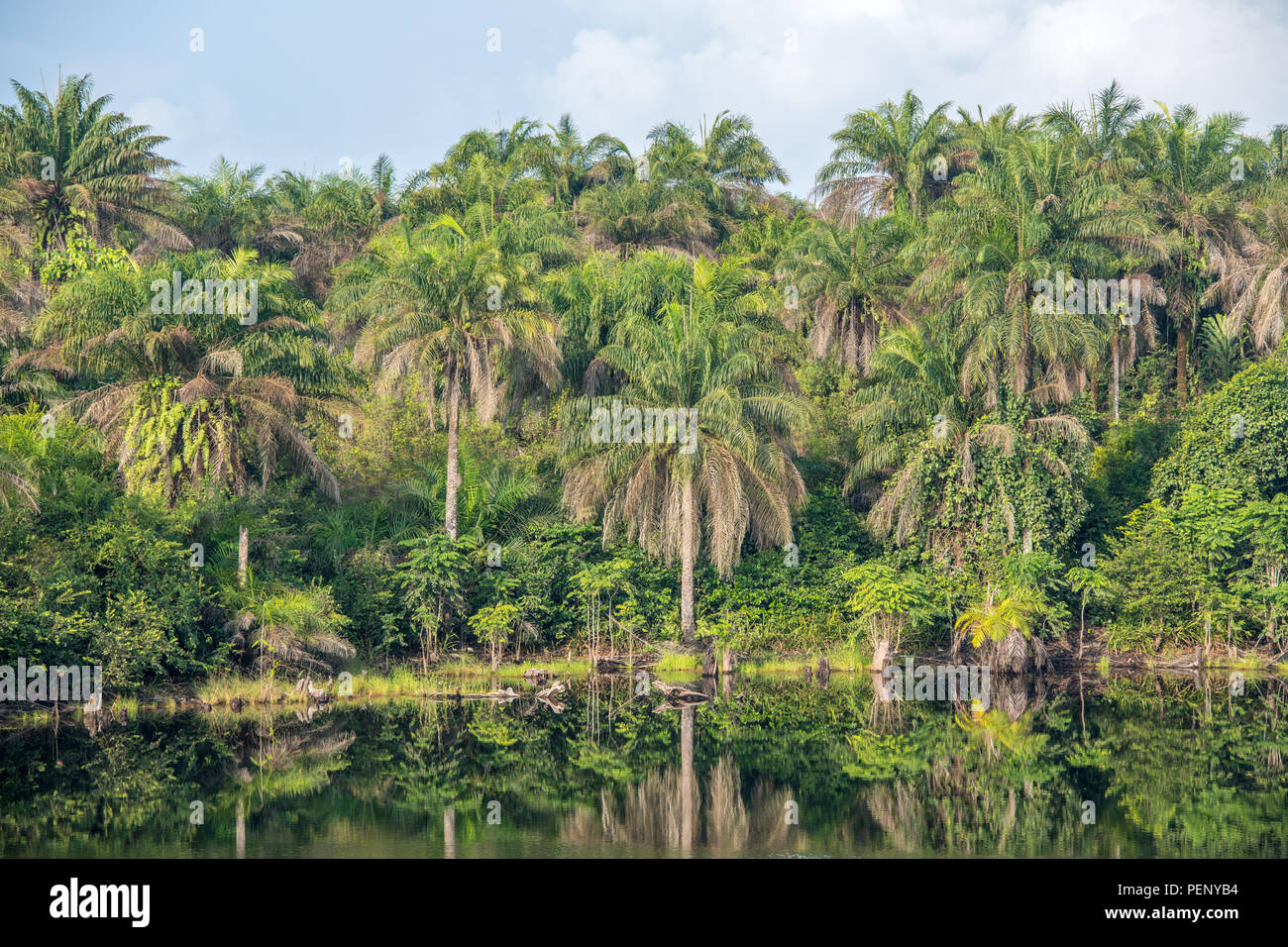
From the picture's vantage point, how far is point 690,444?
34.4 meters

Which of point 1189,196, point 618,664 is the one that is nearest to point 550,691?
point 618,664

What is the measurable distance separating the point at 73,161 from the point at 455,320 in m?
15.5

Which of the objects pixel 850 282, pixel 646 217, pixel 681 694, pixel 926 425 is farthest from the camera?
pixel 646 217

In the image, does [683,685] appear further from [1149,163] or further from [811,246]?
[1149,163]

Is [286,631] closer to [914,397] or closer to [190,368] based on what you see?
[190,368]

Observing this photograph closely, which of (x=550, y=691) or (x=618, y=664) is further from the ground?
(x=618, y=664)

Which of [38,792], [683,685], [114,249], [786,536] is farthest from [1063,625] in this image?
[114,249]

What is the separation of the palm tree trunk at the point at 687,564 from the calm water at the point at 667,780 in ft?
18.2

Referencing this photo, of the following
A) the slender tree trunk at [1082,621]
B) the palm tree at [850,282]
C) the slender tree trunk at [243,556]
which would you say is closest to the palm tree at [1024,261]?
the palm tree at [850,282]

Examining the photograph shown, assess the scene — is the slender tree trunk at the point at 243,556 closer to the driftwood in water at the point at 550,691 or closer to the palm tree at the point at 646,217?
the driftwood in water at the point at 550,691

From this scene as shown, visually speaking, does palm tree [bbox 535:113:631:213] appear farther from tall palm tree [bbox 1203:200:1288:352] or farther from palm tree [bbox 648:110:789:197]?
tall palm tree [bbox 1203:200:1288:352]

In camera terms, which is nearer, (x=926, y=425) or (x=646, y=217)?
(x=926, y=425)

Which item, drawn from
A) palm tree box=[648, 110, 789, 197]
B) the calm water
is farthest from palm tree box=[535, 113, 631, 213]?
the calm water

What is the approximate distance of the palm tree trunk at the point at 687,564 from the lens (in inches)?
1371
